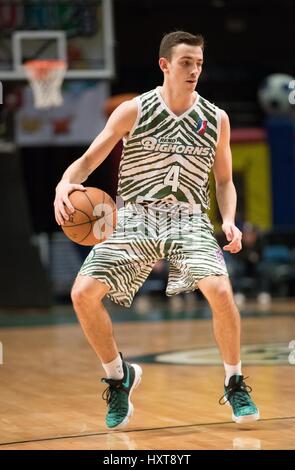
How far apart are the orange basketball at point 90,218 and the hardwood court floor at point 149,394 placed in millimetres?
1053

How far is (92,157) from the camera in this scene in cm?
546

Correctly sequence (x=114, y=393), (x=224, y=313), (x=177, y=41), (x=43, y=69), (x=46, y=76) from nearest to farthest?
(x=224, y=313) < (x=177, y=41) < (x=114, y=393) < (x=43, y=69) < (x=46, y=76)

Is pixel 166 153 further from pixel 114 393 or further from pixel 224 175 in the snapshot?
pixel 114 393

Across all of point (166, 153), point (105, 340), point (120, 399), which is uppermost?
point (166, 153)

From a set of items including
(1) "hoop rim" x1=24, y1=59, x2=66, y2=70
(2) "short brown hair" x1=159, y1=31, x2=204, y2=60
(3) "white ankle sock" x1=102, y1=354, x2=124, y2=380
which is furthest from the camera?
(1) "hoop rim" x1=24, y1=59, x2=66, y2=70

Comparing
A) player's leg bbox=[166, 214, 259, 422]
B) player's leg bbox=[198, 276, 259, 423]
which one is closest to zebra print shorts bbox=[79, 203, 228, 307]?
player's leg bbox=[166, 214, 259, 422]

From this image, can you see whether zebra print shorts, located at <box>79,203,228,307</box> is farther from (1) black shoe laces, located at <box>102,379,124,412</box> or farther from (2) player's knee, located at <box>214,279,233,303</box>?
(1) black shoe laces, located at <box>102,379,124,412</box>

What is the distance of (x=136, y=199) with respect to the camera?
5.64 metres

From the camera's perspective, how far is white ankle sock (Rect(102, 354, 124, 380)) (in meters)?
5.56

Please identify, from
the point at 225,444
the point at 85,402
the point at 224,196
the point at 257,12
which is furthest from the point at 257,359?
the point at 257,12

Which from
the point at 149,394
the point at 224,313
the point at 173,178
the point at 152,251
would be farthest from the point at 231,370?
the point at 149,394

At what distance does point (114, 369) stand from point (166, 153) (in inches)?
48.9

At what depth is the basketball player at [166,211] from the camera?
5.40 m

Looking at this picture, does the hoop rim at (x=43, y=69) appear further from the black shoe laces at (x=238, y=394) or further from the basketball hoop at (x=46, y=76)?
the black shoe laces at (x=238, y=394)
